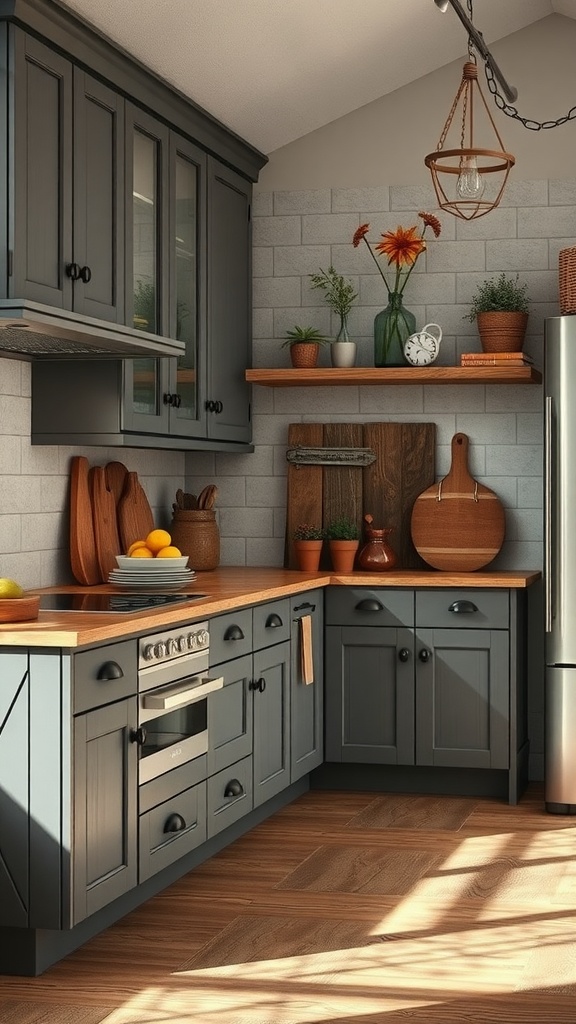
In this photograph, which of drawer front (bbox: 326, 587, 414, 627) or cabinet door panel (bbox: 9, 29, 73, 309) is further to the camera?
drawer front (bbox: 326, 587, 414, 627)

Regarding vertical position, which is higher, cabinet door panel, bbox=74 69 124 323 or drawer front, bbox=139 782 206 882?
cabinet door panel, bbox=74 69 124 323

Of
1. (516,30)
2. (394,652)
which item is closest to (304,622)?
(394,652)

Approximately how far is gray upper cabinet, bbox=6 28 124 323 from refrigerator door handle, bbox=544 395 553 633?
169cm

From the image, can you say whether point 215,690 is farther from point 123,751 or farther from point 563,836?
point 563,836

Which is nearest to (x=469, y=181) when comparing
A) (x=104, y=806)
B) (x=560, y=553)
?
(x=560, y=553)

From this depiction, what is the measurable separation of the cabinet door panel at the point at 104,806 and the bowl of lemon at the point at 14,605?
0.32m

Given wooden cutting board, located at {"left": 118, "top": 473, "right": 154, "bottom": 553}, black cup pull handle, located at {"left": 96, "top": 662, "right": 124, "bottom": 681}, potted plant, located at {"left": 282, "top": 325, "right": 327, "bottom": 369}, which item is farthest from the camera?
potted plant, located at {"left": 282, "top": 325, "right": 327, "bottom": 369}

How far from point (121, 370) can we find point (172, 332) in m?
0.49

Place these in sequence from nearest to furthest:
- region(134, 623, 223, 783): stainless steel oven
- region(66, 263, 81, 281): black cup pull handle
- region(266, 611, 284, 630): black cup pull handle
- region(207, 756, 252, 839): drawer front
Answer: region(134, 623, 223, 783): stainless steel oven, region(66, 263, 81, 281): black cup pull handle, region(207, 756, 252, 839): drawer front, region(266, 611, 284, 630): black cup pull handle

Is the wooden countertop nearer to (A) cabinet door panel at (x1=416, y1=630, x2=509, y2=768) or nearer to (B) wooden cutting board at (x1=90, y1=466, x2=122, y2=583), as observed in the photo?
(B) wooden cutting board at (x1=90, y1=466, x2=122, y2=583)

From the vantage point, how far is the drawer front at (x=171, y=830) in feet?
11.8

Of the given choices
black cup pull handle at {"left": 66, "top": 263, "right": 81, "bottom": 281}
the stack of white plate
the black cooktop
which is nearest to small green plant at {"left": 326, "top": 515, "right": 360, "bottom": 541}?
the stack of white plate

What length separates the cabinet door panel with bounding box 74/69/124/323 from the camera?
3.98 metres

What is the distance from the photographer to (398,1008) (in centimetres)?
307
